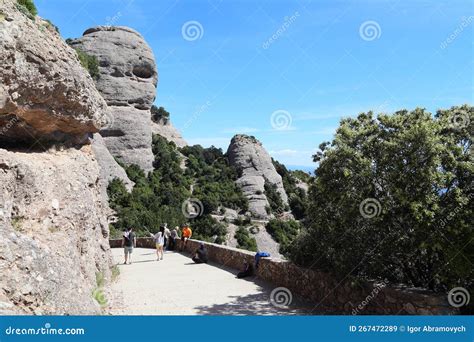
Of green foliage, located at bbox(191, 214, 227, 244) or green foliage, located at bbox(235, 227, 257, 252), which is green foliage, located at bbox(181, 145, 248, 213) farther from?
green foliage, located at bbox(235, 227, 257, 252)

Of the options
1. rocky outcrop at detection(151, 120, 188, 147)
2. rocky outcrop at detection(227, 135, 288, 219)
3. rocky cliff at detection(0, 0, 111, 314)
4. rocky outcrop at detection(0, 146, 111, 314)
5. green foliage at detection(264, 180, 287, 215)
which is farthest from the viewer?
rocky outcrop at detection(151, 120, 188, 147)

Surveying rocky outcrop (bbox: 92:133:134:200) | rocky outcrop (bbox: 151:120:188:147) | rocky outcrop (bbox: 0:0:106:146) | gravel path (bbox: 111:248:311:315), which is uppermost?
rocky outcrop (bbox: 151:120:188:147)

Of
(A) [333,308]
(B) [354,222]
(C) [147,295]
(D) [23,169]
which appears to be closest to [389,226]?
(B) [354,222]

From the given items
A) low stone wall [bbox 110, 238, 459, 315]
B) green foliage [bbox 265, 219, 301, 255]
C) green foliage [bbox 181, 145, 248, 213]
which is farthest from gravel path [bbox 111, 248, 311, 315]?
green foliage [bbox 181, 145, 248, 213]

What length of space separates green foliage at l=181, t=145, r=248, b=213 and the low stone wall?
3569cm

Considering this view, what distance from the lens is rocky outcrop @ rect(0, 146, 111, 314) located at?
6297 mm

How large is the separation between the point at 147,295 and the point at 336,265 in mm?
5326

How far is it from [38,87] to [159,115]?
2504 inches

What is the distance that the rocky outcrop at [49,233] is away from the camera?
6.30 meters

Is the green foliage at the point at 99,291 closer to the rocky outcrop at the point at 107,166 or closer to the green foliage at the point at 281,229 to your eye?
the rocky outcrop at the point at 107,166

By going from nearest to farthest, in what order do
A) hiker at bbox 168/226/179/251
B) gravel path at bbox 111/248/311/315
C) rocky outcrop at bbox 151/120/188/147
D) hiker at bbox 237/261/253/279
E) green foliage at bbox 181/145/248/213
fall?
1. gravel path at bbox 111/248/311/315
2. hiker at bbox 237/261/253/279
3. hiker at bbox 168/226/179/251
4. green foliage at bbox 181/145/248/213
5. rocky outcrop at bbox 151/120/188/147

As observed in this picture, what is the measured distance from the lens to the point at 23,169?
827 centimetres

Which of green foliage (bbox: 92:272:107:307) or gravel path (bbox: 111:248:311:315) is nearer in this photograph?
green foliage (bbox: 92:272:107:307)

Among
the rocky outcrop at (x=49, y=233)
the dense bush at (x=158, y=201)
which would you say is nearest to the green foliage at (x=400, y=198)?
the rocky outcrop at (x=49, y=233)
